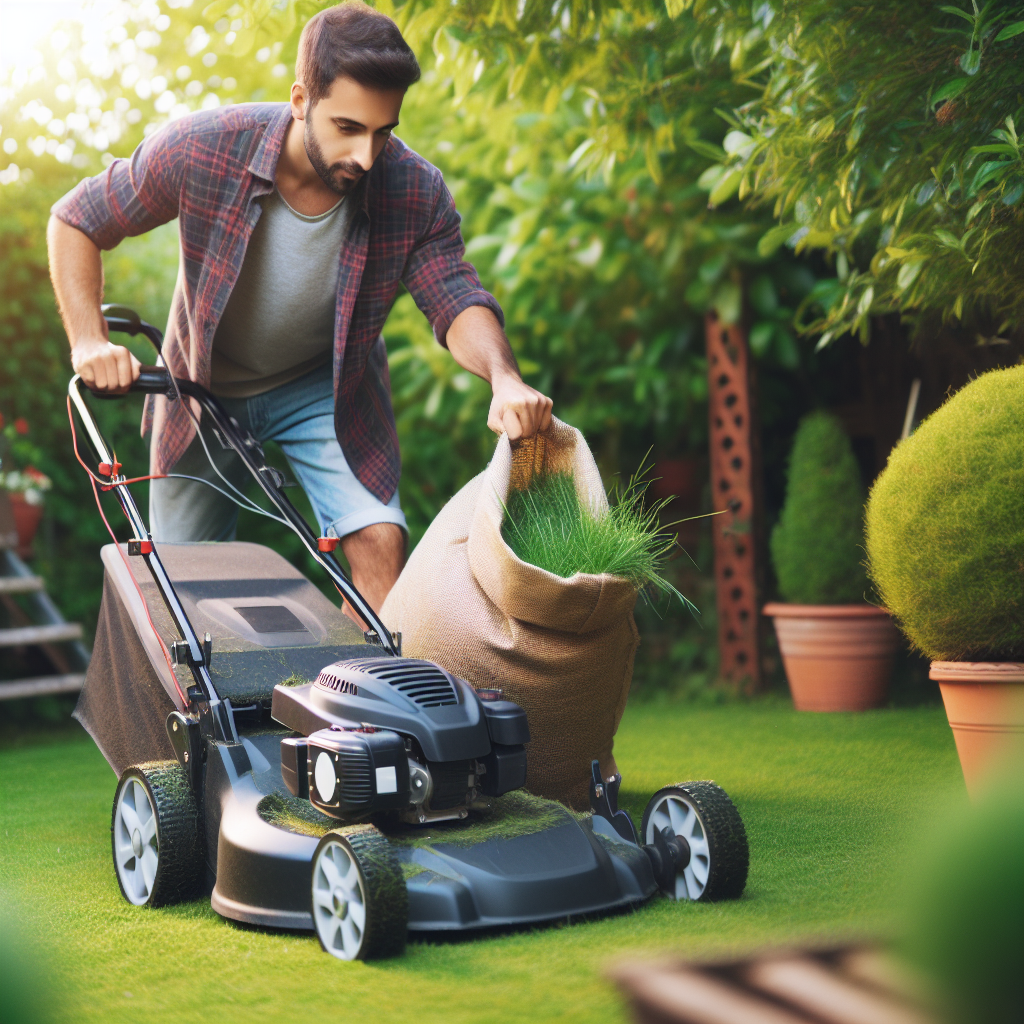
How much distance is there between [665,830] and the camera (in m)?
2.11

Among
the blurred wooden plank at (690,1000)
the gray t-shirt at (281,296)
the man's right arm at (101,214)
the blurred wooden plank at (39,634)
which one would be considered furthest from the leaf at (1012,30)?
the blurred wooden plank at (39,634)

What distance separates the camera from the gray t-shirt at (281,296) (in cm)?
270

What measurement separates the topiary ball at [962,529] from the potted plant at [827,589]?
6.54 ft

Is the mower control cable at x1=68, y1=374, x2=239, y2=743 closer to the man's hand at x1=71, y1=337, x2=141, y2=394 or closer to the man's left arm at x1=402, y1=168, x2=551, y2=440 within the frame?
Answer: the man's hand at x1=71, y1=337, x2=141, y2=394

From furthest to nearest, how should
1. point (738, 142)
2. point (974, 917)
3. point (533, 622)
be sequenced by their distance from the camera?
point (738, 142)
point (533, 622)
point (974, 917)

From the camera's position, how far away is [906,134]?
3.00m

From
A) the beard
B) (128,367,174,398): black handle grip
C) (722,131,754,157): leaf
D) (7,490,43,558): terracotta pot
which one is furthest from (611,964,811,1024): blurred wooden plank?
(7,490,43,558): terracotta pot

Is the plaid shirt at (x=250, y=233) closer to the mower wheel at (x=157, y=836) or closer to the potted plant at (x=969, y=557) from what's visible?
the mower wheel at (x=157, y=836)

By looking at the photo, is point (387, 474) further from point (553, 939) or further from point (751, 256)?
point (751, 256)

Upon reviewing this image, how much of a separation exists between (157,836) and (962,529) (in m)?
1.77

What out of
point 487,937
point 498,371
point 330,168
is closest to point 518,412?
point 498,371

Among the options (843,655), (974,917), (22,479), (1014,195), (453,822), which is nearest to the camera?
(974,917)

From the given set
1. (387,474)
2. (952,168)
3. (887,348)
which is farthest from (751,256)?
(387,474)

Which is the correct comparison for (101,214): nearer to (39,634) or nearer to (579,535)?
(579,535)
